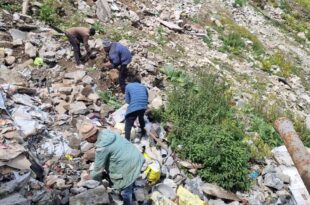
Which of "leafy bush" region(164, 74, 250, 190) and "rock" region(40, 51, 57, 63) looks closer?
"leafy bush" region(164, 74, 250, 190)

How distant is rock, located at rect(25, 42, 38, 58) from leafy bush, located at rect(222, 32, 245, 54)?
5.95m

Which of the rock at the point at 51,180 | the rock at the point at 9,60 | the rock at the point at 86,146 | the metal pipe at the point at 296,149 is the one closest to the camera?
the metal pipe at the point at 296,149

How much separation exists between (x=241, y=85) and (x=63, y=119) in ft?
17.4

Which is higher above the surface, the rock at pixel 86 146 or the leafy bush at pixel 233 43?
the rock at pixel 86 146

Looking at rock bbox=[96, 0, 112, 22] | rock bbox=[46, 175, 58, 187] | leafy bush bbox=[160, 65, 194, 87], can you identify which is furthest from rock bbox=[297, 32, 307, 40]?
rock bbox=[46, 175, 58, 187]

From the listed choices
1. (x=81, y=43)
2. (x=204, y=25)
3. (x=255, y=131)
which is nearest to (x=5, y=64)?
(x=81, y=43)

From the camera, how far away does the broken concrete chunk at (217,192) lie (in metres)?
6.84

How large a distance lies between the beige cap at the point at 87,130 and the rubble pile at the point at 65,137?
118 millimetres

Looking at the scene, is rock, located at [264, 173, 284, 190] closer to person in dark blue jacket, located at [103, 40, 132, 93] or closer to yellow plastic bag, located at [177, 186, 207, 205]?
yellow plastic bag, located at [177, 186, 207, 205]

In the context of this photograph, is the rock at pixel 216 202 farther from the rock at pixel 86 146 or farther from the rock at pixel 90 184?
the rock at pixel 86 146

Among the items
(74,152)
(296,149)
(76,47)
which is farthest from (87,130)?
(296,149)

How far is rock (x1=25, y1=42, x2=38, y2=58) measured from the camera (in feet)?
29.1

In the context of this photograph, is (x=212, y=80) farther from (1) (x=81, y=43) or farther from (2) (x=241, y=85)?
(1) (x=81, y=43)

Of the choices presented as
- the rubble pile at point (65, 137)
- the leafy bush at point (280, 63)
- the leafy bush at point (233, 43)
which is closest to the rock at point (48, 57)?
the rubble pile at point (65, 137)
